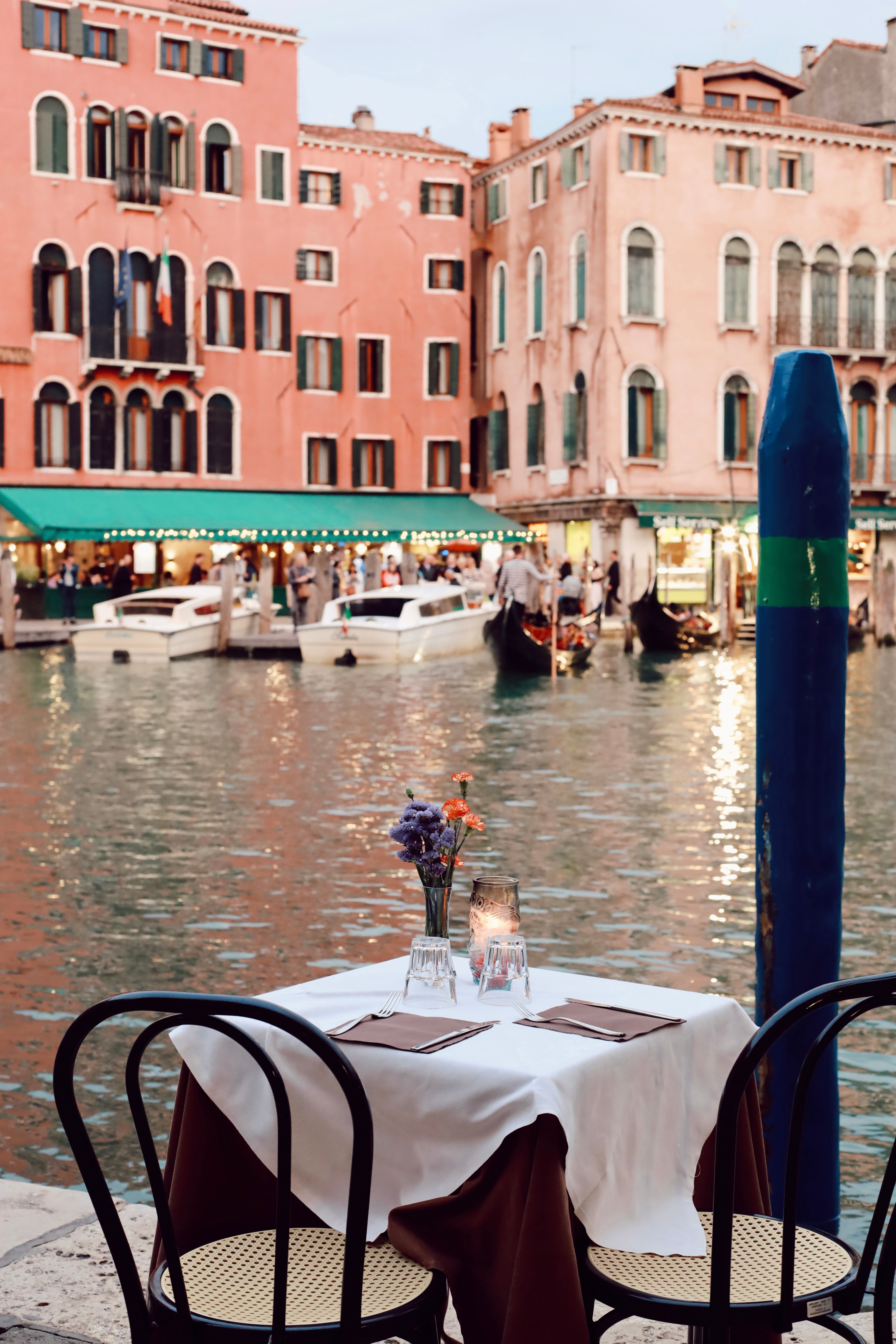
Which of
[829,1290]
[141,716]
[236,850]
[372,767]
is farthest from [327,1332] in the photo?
[141,716]

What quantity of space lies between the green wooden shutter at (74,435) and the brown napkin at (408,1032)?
31274 mm

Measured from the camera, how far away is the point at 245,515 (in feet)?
111

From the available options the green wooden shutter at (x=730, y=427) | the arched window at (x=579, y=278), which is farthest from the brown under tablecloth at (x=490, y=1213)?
the green wooden shutter at (x=730, y=427)

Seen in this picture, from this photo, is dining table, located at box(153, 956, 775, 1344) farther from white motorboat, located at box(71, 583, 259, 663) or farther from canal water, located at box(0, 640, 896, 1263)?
white motorboat, located at box(71, 583, 259, 663)

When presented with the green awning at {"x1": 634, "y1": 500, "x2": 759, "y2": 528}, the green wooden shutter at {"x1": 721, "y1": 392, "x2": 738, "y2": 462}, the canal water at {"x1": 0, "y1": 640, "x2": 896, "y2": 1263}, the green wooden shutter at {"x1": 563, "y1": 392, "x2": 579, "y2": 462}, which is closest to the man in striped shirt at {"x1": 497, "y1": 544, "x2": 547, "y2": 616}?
the canal water at {"x1": 0, "y1": 640, "x2": 896, "y2": 1263}

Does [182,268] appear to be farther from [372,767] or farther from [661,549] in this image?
[372,767]

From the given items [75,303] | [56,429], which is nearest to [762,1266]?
[56,429]

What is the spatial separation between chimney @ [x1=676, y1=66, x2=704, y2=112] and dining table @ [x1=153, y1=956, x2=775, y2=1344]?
3416 centimetres

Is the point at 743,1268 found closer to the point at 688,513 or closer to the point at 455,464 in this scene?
the point at 688,513

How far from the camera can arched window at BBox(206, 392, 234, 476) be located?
113 ft

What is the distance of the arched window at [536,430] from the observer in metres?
36.4

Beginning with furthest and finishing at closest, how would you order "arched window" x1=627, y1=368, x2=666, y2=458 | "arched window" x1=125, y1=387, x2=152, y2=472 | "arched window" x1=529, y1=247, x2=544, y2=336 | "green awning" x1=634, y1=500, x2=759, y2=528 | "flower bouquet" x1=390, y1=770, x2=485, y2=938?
"arched window" x1=529, y1=247, x2=544, y2=336, "arched window" x1=627, y1=368, x2=666, y2=458, "green awning" x1=634, y1=500, x2=759, y2=528, "arched window" x1=125, y1=387, x2=152, y2=472, "flower bouquet" x1=390, y1=770, x2=485, y2=938

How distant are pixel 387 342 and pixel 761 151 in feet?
28.3

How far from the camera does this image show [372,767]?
12750 mm
